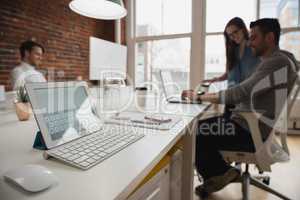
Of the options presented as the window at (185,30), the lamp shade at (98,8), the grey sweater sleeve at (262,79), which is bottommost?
the grey sweater sleeve at (262,79)

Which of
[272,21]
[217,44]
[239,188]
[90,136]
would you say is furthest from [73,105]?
[217,44]

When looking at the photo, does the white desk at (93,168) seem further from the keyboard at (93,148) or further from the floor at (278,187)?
the floor at (278,187)

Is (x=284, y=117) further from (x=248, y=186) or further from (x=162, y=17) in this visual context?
(x=162, y=17)

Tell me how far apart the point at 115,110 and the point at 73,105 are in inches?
22.7

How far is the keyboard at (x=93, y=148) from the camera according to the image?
59cm

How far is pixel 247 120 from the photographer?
130cm

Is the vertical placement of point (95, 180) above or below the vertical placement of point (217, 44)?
below

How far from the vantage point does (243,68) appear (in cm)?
206

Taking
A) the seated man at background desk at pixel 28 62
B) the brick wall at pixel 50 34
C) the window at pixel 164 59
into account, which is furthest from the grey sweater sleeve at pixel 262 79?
the window at pixel 164 59

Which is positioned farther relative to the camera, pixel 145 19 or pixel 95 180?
pixel 145 19

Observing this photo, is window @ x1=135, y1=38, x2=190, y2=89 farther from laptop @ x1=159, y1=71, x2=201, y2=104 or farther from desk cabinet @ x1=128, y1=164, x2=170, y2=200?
desk cabinet @ x1=128, y1=164, x2=170, y2=200

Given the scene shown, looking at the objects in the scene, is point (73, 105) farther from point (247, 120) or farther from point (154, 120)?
point (247, 120)

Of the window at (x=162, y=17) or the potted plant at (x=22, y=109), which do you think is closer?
the potted plant at (x=22, y=109)

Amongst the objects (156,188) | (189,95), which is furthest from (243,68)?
(156,188)
